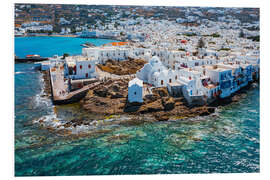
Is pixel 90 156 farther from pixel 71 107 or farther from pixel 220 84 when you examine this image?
pixel 220 84

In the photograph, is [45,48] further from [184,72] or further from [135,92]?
[135,92]

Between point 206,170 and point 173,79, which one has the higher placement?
point 173,79

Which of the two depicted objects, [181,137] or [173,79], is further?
[173,79]

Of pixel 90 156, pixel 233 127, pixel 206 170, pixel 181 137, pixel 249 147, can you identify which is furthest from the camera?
pixel 233 127

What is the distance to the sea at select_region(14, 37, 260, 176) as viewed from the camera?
9.66 meters

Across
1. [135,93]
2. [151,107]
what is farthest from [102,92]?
[151,107]

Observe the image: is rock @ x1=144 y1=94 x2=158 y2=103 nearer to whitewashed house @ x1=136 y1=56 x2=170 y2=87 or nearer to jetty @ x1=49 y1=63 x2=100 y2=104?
whitewashed house @ x1=136 y1=56 x2=170 y2=87

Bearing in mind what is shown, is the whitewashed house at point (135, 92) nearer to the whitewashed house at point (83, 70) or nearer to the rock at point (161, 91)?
the rock at point (161, 91)

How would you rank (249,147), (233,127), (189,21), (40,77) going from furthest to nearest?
(189,21) → (40,77) → (233,127) → (249,147)

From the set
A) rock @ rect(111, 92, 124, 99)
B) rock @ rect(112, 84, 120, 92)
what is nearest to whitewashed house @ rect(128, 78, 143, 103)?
rock @ rect(111, 92, 124, 99)

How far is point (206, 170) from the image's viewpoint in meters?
9.60

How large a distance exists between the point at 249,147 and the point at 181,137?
3.28 metres

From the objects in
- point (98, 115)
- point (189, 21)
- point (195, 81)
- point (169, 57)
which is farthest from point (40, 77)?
point (189, 21)

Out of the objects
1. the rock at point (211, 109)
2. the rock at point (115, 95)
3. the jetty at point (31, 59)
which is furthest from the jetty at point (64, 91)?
the jetty at point (31, 59)
